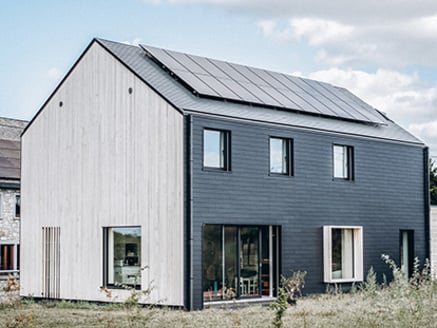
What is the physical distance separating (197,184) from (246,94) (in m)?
3.62

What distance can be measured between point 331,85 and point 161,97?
940cm

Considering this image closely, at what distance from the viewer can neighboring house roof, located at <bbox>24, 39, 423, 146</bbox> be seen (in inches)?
801

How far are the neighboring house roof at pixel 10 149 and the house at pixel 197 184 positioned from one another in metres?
9.04

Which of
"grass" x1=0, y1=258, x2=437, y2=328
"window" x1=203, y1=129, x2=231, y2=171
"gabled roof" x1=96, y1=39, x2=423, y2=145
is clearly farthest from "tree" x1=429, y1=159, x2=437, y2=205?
"window" x1=203, y1=129, x2=231, y2=171

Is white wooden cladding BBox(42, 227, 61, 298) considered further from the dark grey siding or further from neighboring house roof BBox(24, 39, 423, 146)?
the dark grey siding

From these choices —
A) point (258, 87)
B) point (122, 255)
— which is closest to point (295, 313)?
point (122, 255)

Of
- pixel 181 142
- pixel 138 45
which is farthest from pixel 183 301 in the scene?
pixel 138 45

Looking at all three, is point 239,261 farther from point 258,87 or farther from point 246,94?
point 258,87

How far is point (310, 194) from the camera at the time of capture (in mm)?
22141

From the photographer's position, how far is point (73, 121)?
873 inches

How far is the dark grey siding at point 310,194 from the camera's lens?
769 inches

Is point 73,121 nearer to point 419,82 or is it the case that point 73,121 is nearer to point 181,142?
point 181,142

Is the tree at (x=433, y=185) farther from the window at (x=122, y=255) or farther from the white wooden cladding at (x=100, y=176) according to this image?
the window at (x=122, y=255)

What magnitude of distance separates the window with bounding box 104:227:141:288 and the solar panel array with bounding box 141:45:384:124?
12.2ft
